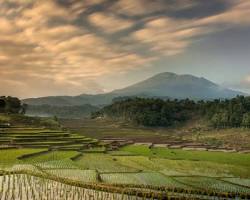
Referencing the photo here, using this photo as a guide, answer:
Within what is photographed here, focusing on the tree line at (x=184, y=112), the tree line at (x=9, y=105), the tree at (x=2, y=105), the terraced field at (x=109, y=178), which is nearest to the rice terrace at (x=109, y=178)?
the terraced field at (x=109, y=178)

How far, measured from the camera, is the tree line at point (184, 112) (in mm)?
132125

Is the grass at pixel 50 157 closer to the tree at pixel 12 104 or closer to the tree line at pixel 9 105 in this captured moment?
the tree line at pixel 9 105

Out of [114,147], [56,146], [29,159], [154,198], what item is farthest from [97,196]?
[114,147]

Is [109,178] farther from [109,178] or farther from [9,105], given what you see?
[9,105]

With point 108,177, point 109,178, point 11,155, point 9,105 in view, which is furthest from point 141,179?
point 9,105

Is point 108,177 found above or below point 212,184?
above

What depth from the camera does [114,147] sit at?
67312 mm

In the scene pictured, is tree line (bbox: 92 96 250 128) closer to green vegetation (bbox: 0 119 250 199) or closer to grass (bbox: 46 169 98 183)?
green vegetation (bbox: 0 119 250 199)

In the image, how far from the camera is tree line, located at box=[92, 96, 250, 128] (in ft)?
433

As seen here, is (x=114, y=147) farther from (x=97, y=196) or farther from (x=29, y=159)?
(x=97, y=196)

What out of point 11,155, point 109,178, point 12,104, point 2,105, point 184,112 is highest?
point 12,104

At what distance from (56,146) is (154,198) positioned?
3423 cm

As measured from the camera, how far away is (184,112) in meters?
159

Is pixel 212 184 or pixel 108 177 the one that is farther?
pixel 108 177
